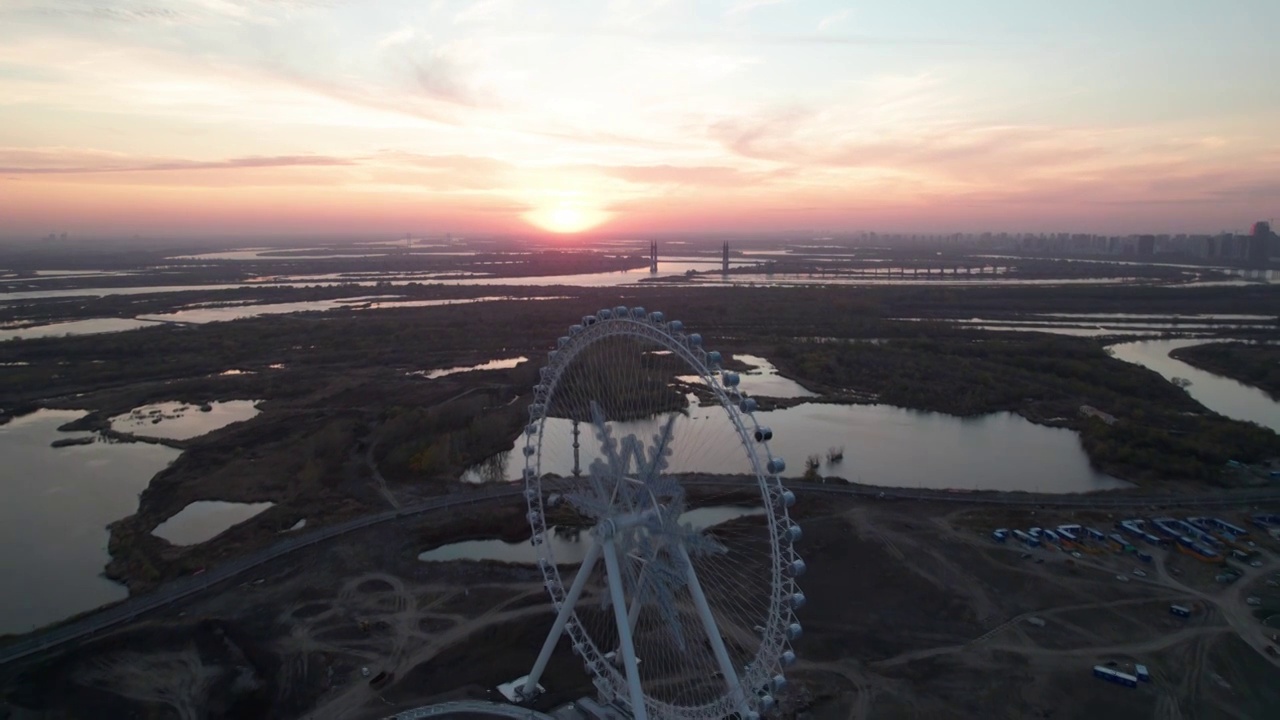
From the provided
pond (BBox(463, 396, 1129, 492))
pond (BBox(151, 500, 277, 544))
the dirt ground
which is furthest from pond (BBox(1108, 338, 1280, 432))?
pond (BBox(151, 500, 277, 544))

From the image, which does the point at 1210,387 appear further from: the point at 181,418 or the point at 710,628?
the point at 181,418

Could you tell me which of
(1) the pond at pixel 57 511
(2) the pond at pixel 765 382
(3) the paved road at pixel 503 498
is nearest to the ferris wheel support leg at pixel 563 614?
(3) the paved road at pixel 503 498

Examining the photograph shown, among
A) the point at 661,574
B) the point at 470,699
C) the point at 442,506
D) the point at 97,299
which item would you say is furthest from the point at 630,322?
the point at 97,299

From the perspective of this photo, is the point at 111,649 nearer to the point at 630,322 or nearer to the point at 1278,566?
the point at 630,322

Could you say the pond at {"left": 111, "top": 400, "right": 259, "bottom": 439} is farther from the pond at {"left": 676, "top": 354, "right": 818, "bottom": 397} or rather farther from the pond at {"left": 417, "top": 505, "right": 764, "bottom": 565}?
the pond at {"left": 676, "top": 354, "right": 818, "bottom": 397}

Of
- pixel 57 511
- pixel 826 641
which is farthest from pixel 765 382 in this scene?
pixel 57 511

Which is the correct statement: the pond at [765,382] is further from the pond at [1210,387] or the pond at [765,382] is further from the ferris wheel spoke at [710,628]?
the ferris wheel spoke at [710,628]

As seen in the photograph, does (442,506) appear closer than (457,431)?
Yes
